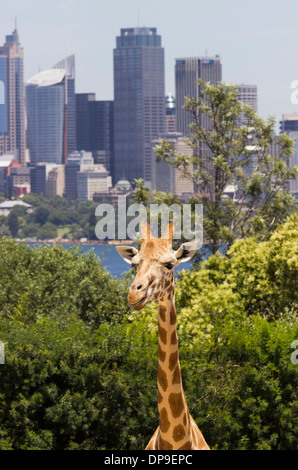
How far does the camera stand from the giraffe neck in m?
11.1

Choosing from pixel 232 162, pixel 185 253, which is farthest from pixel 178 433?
pixel 232 162

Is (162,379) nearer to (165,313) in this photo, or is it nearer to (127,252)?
(165,313)

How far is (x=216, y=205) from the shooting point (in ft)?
137

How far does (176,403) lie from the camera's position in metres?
11.6

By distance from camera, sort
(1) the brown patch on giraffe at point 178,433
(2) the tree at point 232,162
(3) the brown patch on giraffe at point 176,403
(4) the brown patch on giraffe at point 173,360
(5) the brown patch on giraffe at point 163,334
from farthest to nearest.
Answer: (2) the tree at point 232,162 → (1) the brown patch on giraffe at point 178,433 → (3) the brown patch on giraffe at point 176,403 → (4) the brown patch on giraffe at point 173,360 → (5) the brown patch on giraffe at point 163,334

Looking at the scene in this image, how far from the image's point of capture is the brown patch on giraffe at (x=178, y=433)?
11.7 metres

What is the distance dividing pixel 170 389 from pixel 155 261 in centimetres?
207

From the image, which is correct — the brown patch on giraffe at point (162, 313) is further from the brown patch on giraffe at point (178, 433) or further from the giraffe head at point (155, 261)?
the brown patch on giraffe at point (178, 433)

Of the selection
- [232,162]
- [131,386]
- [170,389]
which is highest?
[232,162]

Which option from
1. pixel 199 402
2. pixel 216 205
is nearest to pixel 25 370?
pixel 199 402

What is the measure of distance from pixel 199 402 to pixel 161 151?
83.5ft

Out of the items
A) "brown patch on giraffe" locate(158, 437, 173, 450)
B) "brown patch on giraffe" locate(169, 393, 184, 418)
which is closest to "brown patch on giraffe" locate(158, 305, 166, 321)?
"brown patch on giraffe" locate(169, 393, 184, 418)

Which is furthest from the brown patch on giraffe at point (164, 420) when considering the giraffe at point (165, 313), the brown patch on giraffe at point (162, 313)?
the brown patch on giraffe at point (162, 313)

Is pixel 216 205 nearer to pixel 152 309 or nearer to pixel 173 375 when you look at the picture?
pixel 152 309
